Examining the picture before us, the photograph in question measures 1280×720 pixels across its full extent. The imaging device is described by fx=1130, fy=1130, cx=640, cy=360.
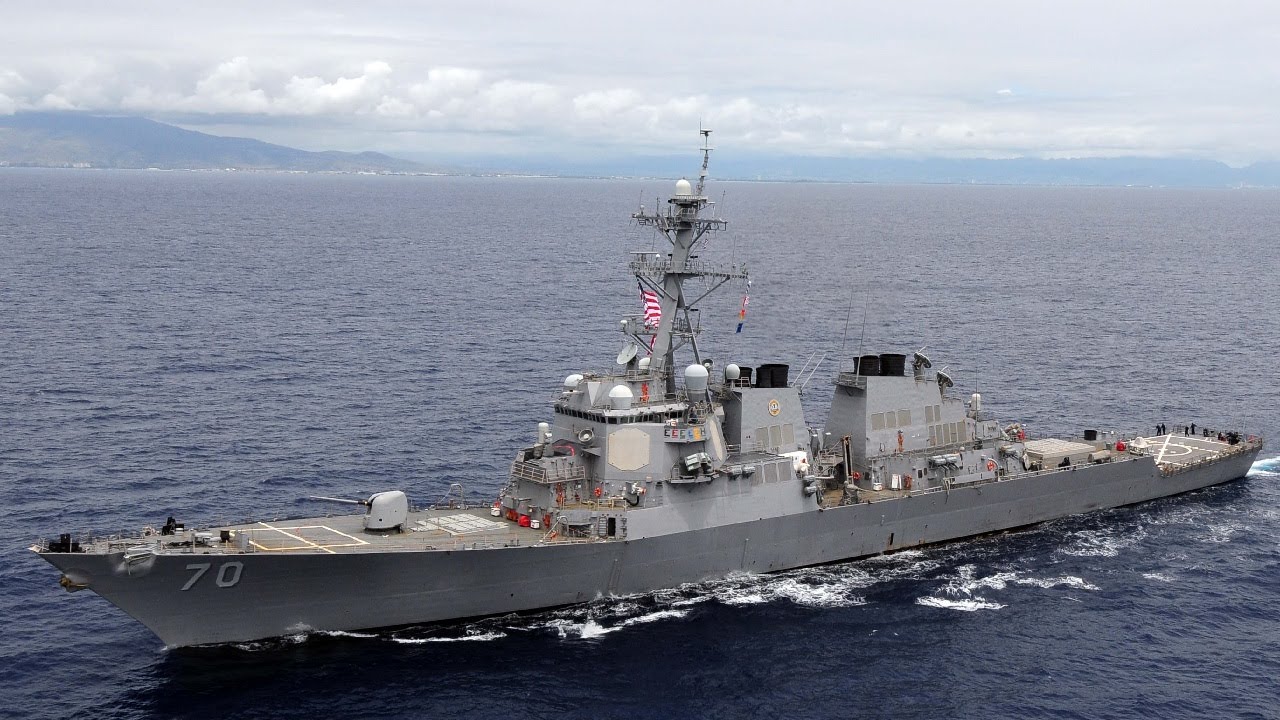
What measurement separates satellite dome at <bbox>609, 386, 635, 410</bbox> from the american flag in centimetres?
333

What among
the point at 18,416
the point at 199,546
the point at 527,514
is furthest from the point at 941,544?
the point at 18,416

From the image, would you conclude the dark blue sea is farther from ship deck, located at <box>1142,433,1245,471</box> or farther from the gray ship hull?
ship deck, located at <box>1142,433,1245,471</box>

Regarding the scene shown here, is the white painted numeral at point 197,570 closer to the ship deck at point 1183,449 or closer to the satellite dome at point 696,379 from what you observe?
the satellite dome at point 696,379

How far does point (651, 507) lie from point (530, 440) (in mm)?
16248

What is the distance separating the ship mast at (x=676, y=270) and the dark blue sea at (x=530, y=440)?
9.87 feet

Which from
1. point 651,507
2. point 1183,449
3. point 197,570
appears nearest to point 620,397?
point 651,507

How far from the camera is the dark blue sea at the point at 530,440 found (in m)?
31.1

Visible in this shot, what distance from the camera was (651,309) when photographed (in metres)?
39.3

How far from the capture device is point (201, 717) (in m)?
28.6

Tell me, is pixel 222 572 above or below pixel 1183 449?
below

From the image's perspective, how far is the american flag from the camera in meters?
39.3

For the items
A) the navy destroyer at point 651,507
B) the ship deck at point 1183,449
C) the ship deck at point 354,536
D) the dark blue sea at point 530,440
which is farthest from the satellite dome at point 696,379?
the ship deck at point 1183,449

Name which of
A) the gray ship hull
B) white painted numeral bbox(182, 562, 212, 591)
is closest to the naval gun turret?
the gray ship hull

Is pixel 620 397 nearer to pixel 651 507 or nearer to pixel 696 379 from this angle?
pixel 696 379
